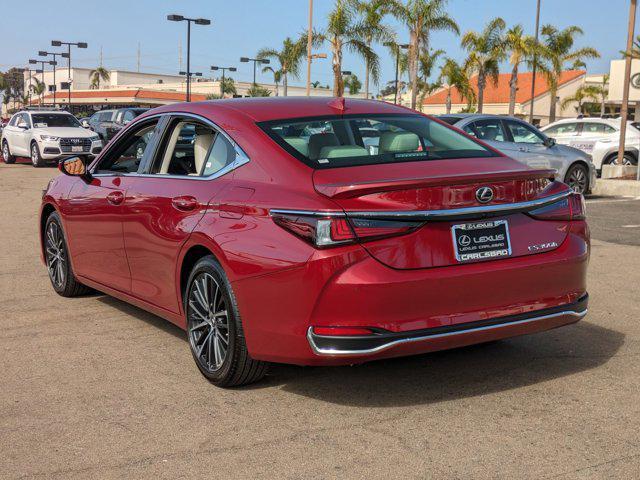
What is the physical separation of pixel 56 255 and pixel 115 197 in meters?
1.65

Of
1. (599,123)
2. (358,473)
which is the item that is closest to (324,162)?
(358,473)

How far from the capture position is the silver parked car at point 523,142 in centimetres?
1569

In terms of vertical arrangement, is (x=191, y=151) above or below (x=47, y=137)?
above

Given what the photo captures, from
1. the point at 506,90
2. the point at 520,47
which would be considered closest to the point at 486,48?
the point at 520,47

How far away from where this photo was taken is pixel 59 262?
7.32 metres

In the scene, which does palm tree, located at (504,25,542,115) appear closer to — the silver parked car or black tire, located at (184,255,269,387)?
the silver parked car

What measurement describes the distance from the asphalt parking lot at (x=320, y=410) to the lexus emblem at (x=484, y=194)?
104 cm

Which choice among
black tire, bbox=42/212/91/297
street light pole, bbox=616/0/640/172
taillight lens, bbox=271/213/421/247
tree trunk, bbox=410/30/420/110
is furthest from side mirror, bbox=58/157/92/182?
tree trunk, bbox=410/30/420/110

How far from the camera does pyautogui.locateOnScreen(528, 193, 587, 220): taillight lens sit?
4.55 metres

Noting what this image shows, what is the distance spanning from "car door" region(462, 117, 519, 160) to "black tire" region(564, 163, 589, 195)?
4.78 feet

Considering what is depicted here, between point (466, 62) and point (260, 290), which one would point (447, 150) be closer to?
point (260, 290)

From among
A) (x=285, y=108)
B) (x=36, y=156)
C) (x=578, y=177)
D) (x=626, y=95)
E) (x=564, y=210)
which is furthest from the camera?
(x=36, y=156)

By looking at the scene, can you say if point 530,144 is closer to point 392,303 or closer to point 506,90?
point 392,303

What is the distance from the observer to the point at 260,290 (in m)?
4.36
